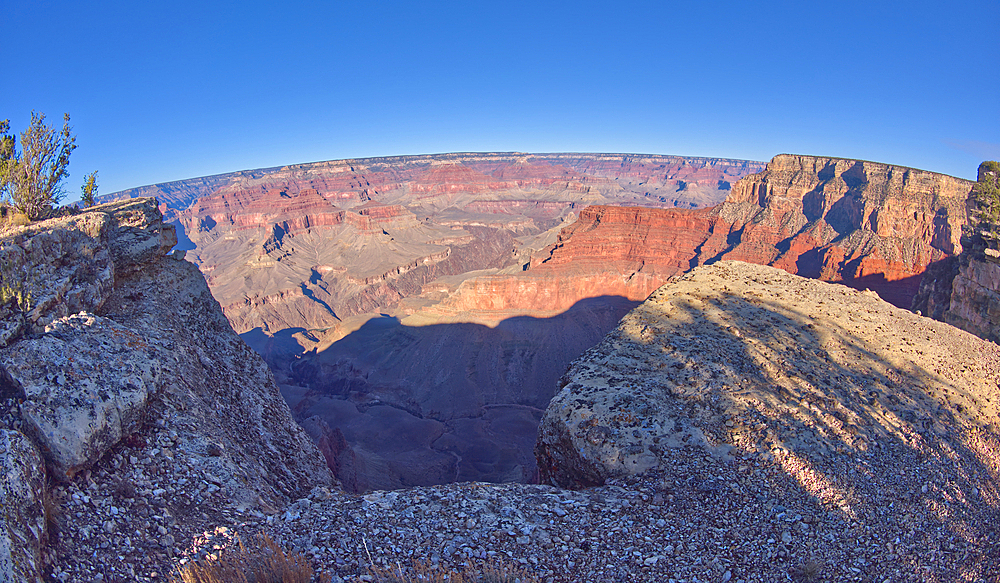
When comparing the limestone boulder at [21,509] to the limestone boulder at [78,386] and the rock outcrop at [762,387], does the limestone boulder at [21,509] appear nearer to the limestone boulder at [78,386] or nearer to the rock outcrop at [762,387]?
the limestone boulder at [78,386]

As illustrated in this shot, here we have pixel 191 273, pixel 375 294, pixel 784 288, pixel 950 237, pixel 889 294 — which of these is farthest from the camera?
pixel 375 294

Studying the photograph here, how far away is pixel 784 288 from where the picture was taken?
1756 cm

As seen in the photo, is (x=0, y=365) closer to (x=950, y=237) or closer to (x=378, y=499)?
(x=378, y=499)

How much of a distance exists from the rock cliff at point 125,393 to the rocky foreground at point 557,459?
0.04 m

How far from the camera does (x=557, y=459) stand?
10.8 meters

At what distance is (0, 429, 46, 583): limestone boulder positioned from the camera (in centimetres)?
431

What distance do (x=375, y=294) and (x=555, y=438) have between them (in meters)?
84.5

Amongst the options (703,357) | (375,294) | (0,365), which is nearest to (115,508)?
(0,365)

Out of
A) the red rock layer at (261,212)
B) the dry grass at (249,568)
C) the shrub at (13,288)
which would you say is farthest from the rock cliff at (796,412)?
the red rock layer at (261,212)

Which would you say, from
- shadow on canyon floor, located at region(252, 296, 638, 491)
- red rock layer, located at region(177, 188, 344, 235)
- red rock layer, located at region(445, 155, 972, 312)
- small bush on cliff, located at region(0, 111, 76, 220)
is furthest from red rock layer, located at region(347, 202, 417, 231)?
small bush on cliff, located at region(0, 111, 76, 220)

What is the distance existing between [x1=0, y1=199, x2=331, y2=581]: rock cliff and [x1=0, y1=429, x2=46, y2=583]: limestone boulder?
2cm

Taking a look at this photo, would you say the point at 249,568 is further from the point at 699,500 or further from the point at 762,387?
the point at 762,387

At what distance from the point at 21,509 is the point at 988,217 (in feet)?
123

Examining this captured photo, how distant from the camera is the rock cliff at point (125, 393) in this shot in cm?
597
